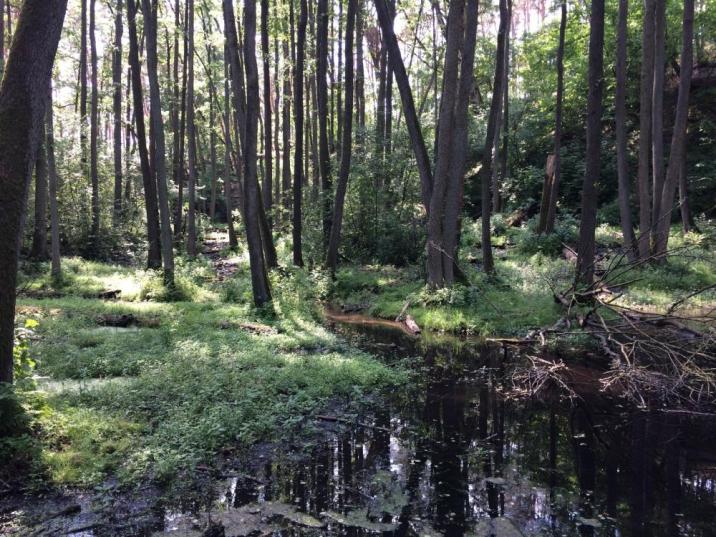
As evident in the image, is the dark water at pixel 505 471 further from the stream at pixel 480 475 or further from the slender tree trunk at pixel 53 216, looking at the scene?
the slender tree trunk at pixel 53 216

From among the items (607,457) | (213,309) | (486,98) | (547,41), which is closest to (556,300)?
(607,457)

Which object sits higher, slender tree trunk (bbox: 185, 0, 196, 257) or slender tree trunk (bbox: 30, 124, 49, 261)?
slender tree trunk (bbox: 185, 0, 196, 257)

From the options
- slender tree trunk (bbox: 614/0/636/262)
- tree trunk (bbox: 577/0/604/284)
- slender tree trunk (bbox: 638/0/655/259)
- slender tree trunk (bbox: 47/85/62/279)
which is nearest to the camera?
tree trunk (bbox: 577/0/604/284)

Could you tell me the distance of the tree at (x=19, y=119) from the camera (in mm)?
5207

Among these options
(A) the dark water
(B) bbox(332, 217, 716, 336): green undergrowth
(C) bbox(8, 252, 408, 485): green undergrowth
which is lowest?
(A) the dark water

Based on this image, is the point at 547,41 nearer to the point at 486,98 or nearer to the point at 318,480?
the point at 486,98

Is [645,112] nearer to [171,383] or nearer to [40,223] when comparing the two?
[171,383]

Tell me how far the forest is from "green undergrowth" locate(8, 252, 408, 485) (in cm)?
4

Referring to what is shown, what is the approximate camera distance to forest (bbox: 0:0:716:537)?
5215 mm

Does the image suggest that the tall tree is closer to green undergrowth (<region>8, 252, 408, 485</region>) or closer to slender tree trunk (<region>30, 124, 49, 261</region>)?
green undergrowth (<region>8, 252, 408, 485</region>)

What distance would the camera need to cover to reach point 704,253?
1598 centimetres

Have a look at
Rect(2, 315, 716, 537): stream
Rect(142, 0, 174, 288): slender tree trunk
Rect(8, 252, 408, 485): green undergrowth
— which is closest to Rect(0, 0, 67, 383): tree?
Rect(8, 252, 408, 485): green undergrowth

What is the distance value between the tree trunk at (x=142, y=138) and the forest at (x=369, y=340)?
0.10 m

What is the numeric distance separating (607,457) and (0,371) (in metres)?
6.51
